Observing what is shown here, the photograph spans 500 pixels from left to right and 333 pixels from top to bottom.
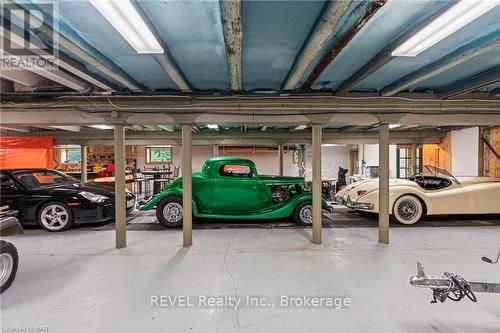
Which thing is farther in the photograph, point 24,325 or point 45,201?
point 45,201

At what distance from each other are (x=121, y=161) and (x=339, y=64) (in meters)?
3.30

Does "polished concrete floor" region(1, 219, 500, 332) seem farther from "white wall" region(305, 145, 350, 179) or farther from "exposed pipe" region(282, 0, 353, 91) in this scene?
"white wall" region(305, 145, 350, 179)

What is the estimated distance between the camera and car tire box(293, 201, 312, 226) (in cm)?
509

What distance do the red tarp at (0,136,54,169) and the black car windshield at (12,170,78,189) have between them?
62 centimetres

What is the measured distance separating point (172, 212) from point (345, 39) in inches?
167

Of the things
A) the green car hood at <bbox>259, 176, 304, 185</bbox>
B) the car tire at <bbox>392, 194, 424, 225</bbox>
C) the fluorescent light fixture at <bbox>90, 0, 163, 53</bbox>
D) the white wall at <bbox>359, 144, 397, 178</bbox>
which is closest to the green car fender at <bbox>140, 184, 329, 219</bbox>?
the green car hood at <bbox>259, 176, 304, 185</bbox>

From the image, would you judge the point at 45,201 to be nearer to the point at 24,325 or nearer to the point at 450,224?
the point at 24,325

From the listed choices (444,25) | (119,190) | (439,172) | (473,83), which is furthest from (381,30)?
(439,172)

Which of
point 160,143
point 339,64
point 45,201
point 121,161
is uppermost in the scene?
point 339,64

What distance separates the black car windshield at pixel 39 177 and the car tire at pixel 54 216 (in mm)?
535

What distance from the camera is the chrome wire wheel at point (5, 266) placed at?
8.52ft

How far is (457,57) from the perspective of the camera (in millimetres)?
2414

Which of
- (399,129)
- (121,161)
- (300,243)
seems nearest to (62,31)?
(121,161)

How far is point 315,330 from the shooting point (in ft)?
6.53
